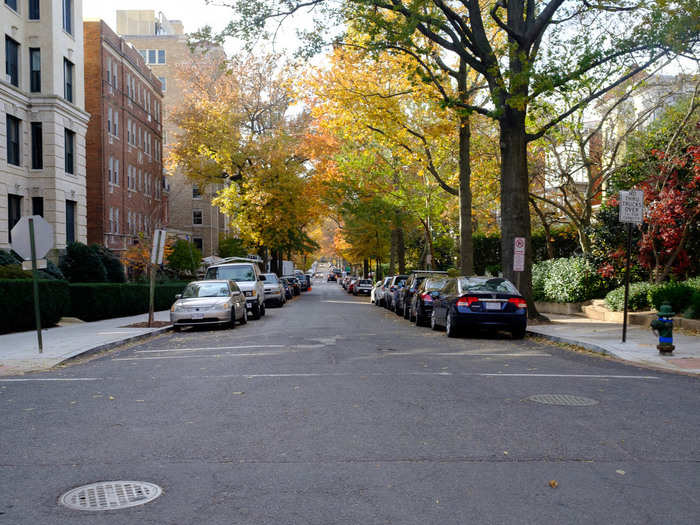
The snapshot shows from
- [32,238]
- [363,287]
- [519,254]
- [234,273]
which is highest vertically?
[32,238]

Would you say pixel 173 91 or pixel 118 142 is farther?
pixel 173 91

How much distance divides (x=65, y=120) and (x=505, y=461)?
3132cm

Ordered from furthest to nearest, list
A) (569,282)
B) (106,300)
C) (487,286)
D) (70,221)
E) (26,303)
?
(70,221) → (106,300) → (569,282) → (26,303) → (487,286)

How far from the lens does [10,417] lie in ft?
25.1

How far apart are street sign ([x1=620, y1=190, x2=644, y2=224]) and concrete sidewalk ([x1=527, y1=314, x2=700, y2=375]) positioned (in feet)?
8.36

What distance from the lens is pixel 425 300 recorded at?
22.1 metres

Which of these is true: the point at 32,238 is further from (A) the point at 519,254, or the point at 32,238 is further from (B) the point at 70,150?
(B) the point at 70,150

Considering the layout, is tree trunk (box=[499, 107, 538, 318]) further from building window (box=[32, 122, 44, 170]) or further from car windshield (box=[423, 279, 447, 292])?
building window (box=[32, 122, 44, 170])

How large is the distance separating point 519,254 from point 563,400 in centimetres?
1229

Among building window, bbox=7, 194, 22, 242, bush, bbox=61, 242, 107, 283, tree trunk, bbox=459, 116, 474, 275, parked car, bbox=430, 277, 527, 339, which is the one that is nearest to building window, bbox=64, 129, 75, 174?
building window, bbox=7, 194, 22, 242

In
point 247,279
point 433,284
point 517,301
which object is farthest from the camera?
point 247,279

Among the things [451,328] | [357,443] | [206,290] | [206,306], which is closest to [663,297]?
A: [451,328]

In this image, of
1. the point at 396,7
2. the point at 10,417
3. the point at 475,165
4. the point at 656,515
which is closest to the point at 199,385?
→ the point at 10,417

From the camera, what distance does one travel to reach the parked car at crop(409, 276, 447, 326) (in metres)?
22.0
